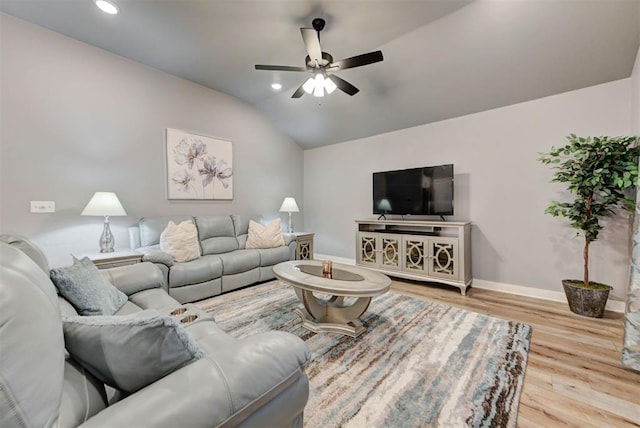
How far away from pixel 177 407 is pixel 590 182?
3492mm

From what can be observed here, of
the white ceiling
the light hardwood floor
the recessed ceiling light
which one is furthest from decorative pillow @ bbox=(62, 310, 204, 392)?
the recessed ceiling light

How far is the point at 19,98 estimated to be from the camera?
2.49m

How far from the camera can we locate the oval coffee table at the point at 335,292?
1951 millimetres

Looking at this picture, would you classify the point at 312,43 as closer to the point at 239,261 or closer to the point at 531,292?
the point at 239,261

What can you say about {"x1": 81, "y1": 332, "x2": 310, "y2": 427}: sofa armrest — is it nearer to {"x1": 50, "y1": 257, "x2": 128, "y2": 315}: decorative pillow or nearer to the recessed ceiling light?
{"x1": 50, "y1": 257, "x2": 128, "y2": 315}: decorative pillow

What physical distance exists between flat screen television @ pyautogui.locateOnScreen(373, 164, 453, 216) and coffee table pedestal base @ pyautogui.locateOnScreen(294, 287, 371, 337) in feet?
6.62

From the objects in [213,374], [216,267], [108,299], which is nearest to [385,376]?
[213,374]

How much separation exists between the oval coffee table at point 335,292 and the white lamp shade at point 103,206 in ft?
6.18

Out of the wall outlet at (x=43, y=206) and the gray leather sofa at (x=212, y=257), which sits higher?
the wall outlet at (x=43, y=206)

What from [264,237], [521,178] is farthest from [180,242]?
[521,178]

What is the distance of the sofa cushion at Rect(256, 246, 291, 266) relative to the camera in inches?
140

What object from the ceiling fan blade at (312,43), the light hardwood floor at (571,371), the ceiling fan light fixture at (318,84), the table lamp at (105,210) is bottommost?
the light hardwood floor at (571,371)

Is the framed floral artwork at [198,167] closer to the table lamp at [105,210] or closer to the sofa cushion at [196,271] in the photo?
the table lamp at [105,210]

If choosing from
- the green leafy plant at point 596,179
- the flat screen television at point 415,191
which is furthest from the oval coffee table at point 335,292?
the green leafy plant at point 596,179
